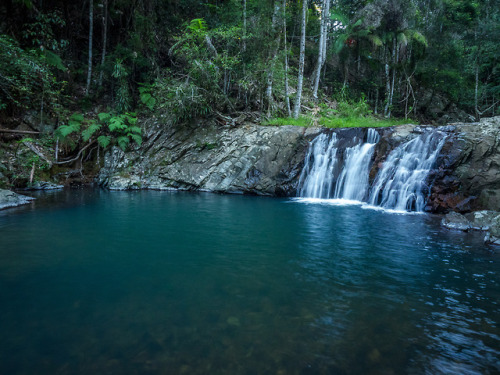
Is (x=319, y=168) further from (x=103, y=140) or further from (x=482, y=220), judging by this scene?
(x=103, y=140)

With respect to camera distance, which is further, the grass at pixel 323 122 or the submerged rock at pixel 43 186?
the grass at pixel 323 122

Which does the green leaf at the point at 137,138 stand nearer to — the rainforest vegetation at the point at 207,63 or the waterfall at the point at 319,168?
the rainforest vegetation at the point at 207,63

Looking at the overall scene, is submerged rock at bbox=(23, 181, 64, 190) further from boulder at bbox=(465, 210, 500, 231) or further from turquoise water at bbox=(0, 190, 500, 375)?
boulder at bbox=(465, 210, 500, 231)

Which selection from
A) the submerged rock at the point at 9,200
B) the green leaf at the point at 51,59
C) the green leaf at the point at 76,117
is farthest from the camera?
the green leaf at the point at 76,117

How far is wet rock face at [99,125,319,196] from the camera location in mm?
12531

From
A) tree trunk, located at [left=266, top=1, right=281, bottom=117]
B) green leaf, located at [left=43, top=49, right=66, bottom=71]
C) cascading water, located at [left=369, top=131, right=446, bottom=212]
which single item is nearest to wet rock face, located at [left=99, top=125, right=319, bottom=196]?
tree trunk, located at [left=266, top=1, right=281, bottom=117]


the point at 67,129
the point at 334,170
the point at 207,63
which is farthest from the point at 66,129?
the point at 334,170

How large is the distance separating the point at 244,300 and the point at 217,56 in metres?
12.7

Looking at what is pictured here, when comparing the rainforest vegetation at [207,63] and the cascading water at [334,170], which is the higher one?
the rainforest vegetation at [207,63]

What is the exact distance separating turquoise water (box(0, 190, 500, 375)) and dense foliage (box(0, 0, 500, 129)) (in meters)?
9.21

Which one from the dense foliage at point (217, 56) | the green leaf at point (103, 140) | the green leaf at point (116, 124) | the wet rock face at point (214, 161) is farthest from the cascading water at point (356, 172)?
the green leaf at point (103, 140)

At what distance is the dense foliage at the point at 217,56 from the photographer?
44.2 ft

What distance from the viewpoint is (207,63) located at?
13367 millimetres

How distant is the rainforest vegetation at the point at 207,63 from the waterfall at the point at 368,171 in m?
2.63
